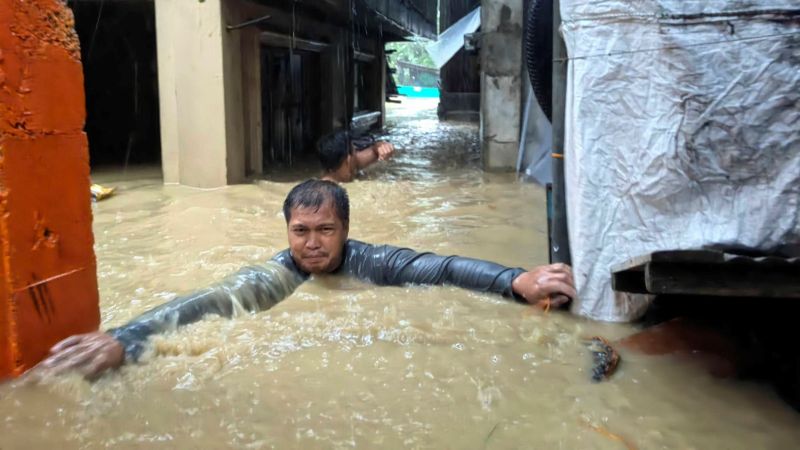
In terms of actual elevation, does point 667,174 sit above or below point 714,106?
below

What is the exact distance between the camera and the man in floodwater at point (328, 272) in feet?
10.6

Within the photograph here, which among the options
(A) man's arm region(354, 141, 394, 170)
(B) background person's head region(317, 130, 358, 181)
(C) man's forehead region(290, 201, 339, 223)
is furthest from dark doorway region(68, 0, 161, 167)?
(C) man's forehead region(290, 201, 339, 223)

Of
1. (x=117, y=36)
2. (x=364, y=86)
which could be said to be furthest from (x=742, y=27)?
(x=364, y=86)

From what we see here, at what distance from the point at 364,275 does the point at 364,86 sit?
562 inches

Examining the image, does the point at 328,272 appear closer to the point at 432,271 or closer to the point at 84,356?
the point at 432,271

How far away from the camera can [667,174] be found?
2.87 metres

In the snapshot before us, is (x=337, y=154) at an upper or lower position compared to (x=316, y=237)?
upper

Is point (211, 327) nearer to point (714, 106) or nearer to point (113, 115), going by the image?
point (714, 106)

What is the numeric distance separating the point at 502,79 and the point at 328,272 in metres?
6.24

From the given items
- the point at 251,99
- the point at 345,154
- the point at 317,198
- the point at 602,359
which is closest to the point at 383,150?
the point at 345,154

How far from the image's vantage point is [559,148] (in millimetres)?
3461

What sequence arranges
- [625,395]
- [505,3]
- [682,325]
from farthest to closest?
[505,3] → [682,325] → [625,395]

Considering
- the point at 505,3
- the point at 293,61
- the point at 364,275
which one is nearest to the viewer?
the point at 364,275

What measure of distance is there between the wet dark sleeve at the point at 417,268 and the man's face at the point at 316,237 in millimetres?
165
